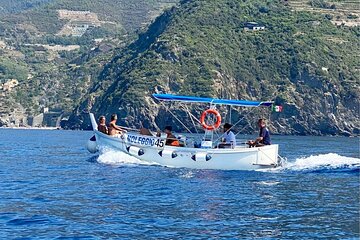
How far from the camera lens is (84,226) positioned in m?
23.8

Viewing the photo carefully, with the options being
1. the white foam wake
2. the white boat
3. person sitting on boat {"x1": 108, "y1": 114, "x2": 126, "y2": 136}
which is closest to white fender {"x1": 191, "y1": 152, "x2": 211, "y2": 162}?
the white boat

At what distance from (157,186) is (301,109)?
128865mm

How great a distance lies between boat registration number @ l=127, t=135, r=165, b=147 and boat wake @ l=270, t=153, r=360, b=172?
621cm

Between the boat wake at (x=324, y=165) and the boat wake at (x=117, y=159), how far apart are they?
7.64 meters

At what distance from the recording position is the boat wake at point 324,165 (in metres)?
43.1

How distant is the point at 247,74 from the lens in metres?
169

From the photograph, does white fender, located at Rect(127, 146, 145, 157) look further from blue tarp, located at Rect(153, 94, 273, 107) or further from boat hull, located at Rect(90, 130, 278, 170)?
blue tarp, located at Rect(153, 94, 273, 107)

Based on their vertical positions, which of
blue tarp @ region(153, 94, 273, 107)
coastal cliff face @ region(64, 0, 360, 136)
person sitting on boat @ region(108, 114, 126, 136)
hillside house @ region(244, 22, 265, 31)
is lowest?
person sitting on boat @ region(108, 114, 126, 136)

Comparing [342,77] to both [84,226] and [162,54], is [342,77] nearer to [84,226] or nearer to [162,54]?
[162,54]

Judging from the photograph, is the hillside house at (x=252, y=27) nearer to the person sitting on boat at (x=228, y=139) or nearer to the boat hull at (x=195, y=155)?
the boat hull at (x=195, y=155)

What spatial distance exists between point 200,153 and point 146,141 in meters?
3.14

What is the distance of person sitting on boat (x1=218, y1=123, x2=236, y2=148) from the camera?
138 feet

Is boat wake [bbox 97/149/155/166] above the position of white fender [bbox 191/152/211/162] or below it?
below

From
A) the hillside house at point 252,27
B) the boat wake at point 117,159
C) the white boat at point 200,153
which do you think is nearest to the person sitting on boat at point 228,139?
the white boat at point 200,153
